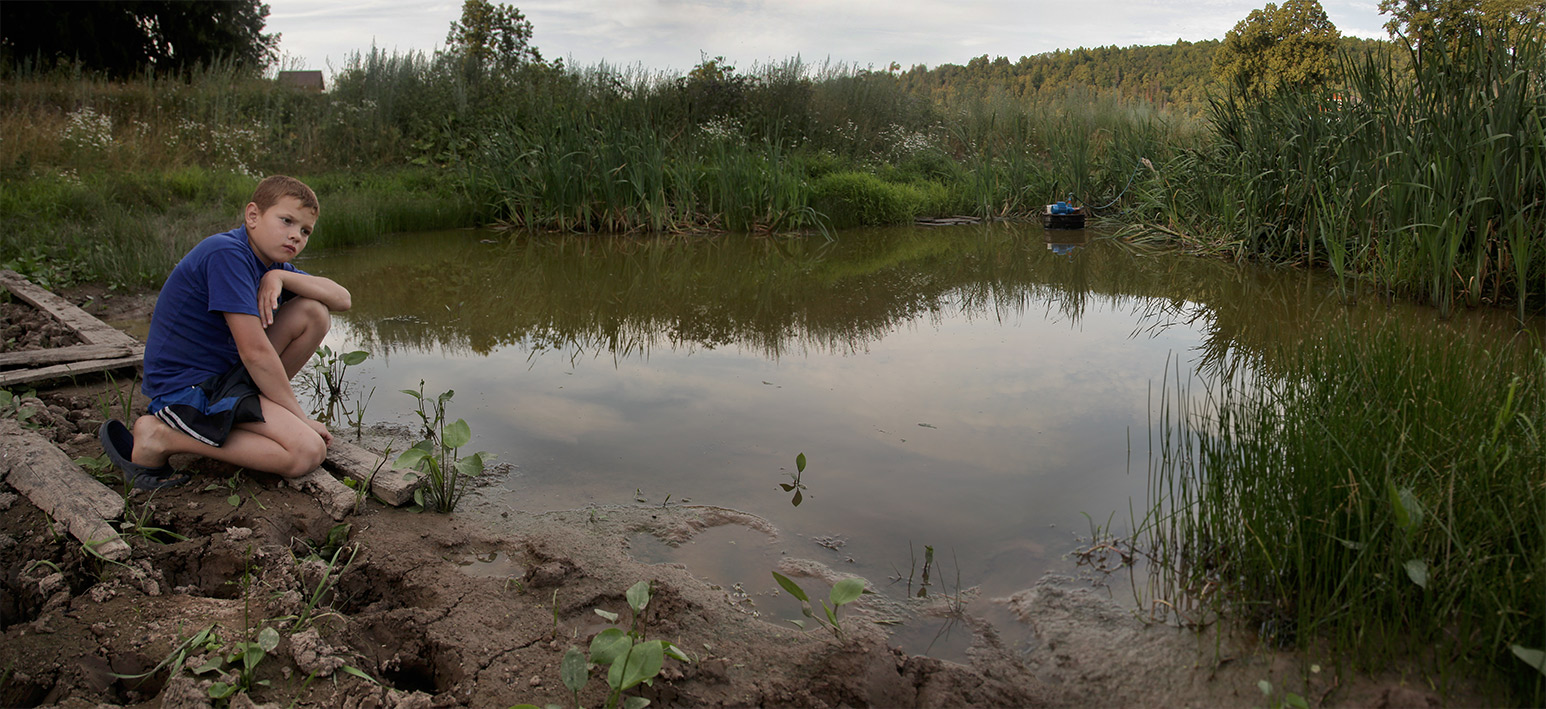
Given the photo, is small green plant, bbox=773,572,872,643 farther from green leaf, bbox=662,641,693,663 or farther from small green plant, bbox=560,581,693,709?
small green plant, bbox=560,581,693,709

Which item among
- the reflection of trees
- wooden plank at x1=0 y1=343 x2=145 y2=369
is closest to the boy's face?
wooden plank at x1=0 y1=343 x2=145 y2=369

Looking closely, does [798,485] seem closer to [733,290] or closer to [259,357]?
[259,357]

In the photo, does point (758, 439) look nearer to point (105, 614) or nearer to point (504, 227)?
point (105, 614)

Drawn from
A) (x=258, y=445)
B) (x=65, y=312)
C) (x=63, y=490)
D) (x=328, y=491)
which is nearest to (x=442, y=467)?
(x=328, y=491)

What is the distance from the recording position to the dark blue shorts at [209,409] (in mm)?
2883

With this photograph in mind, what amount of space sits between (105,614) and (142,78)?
772 inches

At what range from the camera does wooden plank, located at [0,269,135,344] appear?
468 centimetres

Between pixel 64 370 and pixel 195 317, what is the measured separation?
5.27 ft

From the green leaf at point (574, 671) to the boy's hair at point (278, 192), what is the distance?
1.99 m

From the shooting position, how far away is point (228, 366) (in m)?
3.09

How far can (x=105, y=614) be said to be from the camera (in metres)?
2.14

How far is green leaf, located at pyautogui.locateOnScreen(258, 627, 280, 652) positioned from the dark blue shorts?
1131mm

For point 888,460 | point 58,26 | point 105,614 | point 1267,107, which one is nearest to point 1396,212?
point 1267,107

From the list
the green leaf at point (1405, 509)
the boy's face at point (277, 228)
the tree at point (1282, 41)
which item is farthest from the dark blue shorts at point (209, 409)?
the tree at point (1282, 41)
